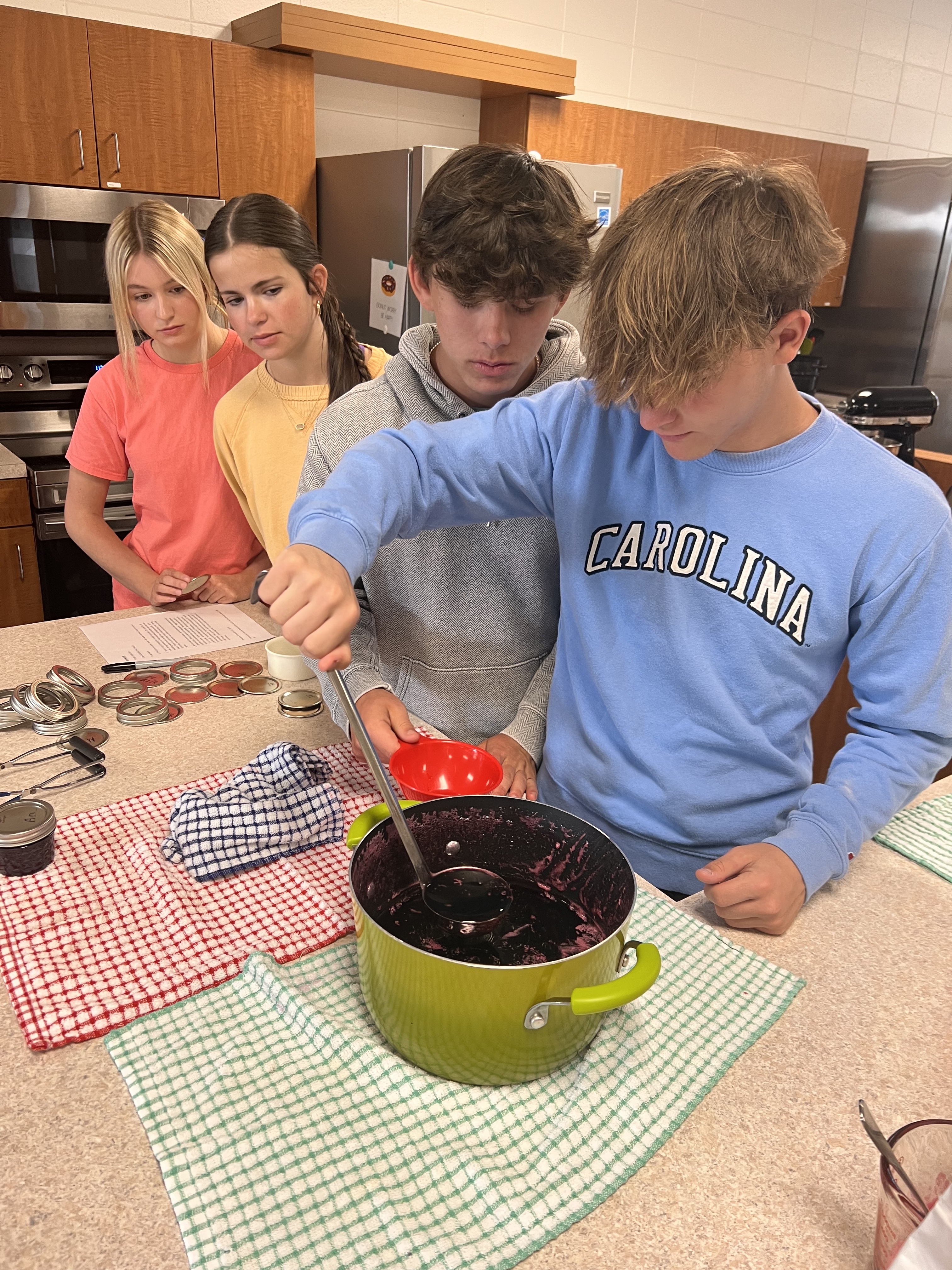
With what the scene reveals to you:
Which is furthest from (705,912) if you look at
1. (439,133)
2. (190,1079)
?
(439,133)

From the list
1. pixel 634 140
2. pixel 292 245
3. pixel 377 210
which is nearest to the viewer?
pixel 292 245

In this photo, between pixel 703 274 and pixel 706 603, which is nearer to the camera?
pixel 703 274

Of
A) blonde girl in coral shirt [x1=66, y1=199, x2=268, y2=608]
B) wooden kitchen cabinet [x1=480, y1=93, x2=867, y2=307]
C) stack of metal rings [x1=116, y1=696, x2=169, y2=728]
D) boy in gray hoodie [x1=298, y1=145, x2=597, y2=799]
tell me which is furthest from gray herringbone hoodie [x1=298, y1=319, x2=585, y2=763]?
wooden kitchen cabinet [x1=480, y1=93, x2=867, y2=307]

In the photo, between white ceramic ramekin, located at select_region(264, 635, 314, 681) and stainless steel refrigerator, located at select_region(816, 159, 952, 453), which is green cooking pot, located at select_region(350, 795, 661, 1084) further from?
stainless steel refrigerator, located at select_region(816, 159, 952, 453)

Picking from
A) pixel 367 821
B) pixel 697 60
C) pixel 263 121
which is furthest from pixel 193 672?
pixel 697 60

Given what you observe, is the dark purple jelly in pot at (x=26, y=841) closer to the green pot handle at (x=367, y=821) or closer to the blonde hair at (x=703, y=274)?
the green pot handle at (x=367, y=821)

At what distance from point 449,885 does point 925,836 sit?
55cm

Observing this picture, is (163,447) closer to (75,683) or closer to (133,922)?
(75,683)

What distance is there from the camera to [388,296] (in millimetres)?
2723

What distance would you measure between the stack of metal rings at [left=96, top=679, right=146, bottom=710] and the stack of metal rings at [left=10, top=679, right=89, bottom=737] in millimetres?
42

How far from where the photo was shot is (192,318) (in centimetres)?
169

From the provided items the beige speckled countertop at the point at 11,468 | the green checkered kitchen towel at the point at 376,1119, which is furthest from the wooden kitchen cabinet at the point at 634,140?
the green checkered kitchen towel at the point at 376,1119

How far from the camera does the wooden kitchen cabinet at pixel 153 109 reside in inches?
89.8

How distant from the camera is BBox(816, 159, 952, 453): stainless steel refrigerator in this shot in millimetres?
3904
